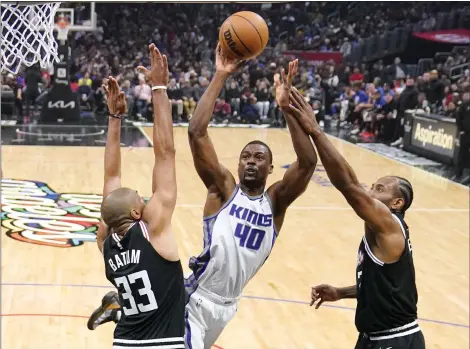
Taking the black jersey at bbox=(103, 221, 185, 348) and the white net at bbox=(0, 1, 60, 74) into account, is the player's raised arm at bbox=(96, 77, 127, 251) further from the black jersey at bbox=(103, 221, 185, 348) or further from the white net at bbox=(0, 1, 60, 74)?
the white net at bbox=(0, 1, 60, 74)

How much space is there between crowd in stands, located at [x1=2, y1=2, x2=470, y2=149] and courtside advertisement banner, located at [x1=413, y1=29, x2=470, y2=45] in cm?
102

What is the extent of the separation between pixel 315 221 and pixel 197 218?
1.59 m

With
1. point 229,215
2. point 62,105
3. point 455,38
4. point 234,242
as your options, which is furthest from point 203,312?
point 455,38

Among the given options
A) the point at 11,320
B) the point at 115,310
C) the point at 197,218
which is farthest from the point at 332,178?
the point at 197,218

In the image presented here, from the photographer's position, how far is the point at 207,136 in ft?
13.3

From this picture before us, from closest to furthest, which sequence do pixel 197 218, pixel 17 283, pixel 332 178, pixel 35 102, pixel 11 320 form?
pixel 332 178 → pixel 11 320 → pixel 17 283 → pixel 197 218 → pixel 35 102

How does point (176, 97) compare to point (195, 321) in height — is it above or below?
below

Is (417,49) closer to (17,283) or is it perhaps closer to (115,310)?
(17,283)

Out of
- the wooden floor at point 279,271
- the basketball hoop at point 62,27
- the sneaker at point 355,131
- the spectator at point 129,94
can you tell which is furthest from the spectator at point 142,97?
the wooden floor at point 279,271

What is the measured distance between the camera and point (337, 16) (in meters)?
30.6

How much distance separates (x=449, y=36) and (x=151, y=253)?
79.6 feet

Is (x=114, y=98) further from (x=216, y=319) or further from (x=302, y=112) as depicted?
(x=216, y=319)

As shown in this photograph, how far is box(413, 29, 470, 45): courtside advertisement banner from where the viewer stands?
1024 inches

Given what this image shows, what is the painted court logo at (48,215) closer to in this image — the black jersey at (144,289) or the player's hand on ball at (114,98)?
the player's hand on ball at (114,98)
